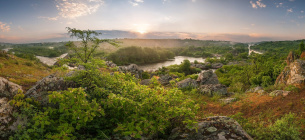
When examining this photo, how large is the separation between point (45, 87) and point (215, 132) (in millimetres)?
7200

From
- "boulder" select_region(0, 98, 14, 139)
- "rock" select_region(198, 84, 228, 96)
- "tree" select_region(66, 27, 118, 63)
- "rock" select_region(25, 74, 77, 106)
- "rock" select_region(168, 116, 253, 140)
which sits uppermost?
"tree" select_region(66, 27, 118, 63)

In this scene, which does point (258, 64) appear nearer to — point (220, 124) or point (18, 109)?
point (220, 124)

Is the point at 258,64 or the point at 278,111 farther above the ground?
the point at 258,64

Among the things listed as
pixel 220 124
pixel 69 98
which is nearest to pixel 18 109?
pixel 69 98

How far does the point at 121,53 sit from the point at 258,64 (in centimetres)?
6804

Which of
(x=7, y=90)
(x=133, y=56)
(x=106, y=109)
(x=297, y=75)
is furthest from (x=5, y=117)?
(x=133, y=56)

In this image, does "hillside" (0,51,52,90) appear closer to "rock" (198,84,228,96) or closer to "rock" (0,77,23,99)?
"rock" (0,77,23,99)

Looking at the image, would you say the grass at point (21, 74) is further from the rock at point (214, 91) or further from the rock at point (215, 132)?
the rock at point (214, 91)

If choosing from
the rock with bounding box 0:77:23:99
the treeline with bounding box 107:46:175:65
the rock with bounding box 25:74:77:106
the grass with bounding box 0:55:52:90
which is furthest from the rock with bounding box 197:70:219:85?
the treeline with bounding box 107:46:175:65

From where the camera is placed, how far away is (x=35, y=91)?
6414mm

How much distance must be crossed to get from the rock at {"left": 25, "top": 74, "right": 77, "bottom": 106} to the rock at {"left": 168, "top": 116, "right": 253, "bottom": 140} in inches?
203

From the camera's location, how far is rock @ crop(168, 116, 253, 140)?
197 inches

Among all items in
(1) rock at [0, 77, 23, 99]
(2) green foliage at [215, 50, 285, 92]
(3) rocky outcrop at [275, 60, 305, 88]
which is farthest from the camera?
(2) green foliage at [215, 50, 285, 92]

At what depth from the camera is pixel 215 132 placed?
17.0 feet
